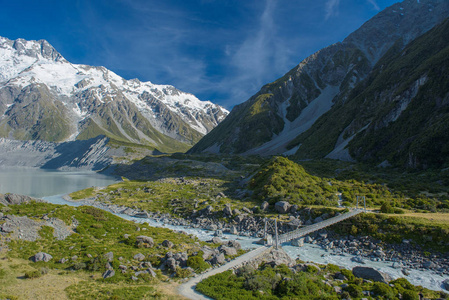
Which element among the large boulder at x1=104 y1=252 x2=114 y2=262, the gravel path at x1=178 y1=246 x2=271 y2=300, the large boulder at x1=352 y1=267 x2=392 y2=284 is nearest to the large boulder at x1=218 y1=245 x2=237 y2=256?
the gravel path at x1=178 y1=246 x2=271 y2=300

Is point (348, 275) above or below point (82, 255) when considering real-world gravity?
below

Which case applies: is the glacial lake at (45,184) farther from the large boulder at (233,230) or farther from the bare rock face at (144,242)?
the large boulder at (233,230)

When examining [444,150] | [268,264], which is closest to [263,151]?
[444,150]

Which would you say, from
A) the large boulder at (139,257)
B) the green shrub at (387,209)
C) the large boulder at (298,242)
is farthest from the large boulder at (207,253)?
the green shrub at (387,209)

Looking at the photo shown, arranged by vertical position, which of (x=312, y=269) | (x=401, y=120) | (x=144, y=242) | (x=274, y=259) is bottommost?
(x=312, y=269)

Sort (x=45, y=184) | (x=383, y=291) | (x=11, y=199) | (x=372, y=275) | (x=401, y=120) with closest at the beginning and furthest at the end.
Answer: (x=383, y=291) < (x=372, y=275) < (x=11, y=199) < (x=401, y=120) < (x=45, y=184)

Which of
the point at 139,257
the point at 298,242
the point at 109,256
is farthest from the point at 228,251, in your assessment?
the point at 109,256

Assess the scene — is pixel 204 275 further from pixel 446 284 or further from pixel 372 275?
pixel 446 284
